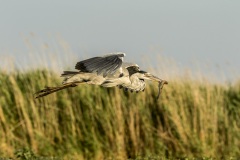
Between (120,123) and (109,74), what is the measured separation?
6.52m

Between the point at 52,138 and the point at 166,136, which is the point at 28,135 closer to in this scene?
the point at 52,138

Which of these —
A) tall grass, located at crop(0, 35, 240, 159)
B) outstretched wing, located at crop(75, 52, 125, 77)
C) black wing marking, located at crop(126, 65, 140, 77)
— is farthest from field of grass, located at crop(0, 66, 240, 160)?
outstretched wing, located at crop(75, 52, 125, 77)

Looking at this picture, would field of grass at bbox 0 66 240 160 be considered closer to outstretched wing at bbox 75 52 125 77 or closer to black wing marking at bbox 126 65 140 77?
black wing marking at bbox 126 65 140 77

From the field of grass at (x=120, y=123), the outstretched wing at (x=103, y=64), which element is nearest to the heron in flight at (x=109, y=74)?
the outstretched wing at (x=103, y=64)

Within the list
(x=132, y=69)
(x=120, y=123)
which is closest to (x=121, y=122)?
(x=120, y=123)

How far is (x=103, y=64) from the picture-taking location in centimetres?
403

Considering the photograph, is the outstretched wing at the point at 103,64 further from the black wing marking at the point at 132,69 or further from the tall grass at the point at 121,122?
the tall grass at the point at 121,122

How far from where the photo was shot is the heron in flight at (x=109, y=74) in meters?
4.02

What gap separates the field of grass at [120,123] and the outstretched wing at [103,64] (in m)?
6.23

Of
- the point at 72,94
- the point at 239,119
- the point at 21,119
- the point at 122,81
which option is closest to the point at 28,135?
the point at 21,119

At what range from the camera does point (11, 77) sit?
1153 cm

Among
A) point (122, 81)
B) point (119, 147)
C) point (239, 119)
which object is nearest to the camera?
point (122, 81)

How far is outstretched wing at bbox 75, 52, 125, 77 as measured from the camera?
157 inches

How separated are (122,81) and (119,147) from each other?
6.17 m
